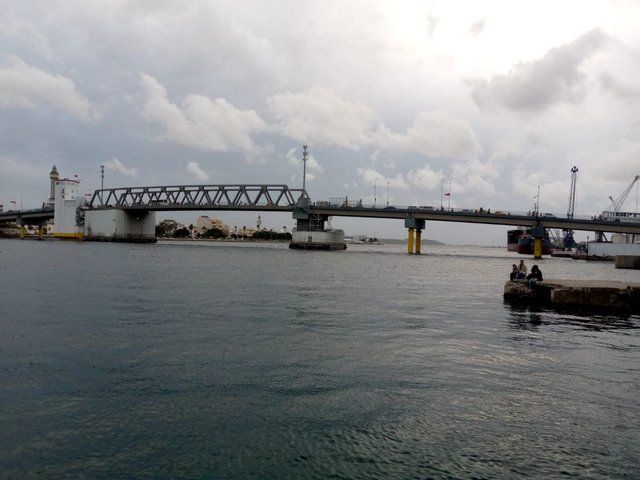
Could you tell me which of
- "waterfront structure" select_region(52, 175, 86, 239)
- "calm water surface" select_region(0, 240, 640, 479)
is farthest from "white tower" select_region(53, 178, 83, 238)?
A: "calm water surface" select_region(0, 240, 640, 479)

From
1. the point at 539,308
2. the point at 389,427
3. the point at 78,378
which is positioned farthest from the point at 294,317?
the point at 539,308

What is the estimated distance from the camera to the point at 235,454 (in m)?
8.67

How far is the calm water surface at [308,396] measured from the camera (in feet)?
27.9

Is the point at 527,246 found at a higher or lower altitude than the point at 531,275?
higher

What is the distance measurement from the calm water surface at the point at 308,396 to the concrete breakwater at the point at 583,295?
826 centimetres

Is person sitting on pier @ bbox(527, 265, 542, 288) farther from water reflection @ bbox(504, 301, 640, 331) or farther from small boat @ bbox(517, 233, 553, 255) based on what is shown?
small boat @ bbox(517, 233, 553, 255)

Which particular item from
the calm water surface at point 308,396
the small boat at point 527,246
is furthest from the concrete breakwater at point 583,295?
the small boat at point 527,246

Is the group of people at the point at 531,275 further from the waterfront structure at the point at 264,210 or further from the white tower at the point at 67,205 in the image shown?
the white tower at the point at 67,205

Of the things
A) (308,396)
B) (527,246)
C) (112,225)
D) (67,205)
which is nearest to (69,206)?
→ (67,205)

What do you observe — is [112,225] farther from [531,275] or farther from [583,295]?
[583,295]

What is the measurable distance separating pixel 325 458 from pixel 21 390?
7.89 m

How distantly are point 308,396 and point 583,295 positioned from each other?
27.0m

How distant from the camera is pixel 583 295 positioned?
31766mm

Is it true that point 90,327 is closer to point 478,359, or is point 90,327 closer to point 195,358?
point 195,358
